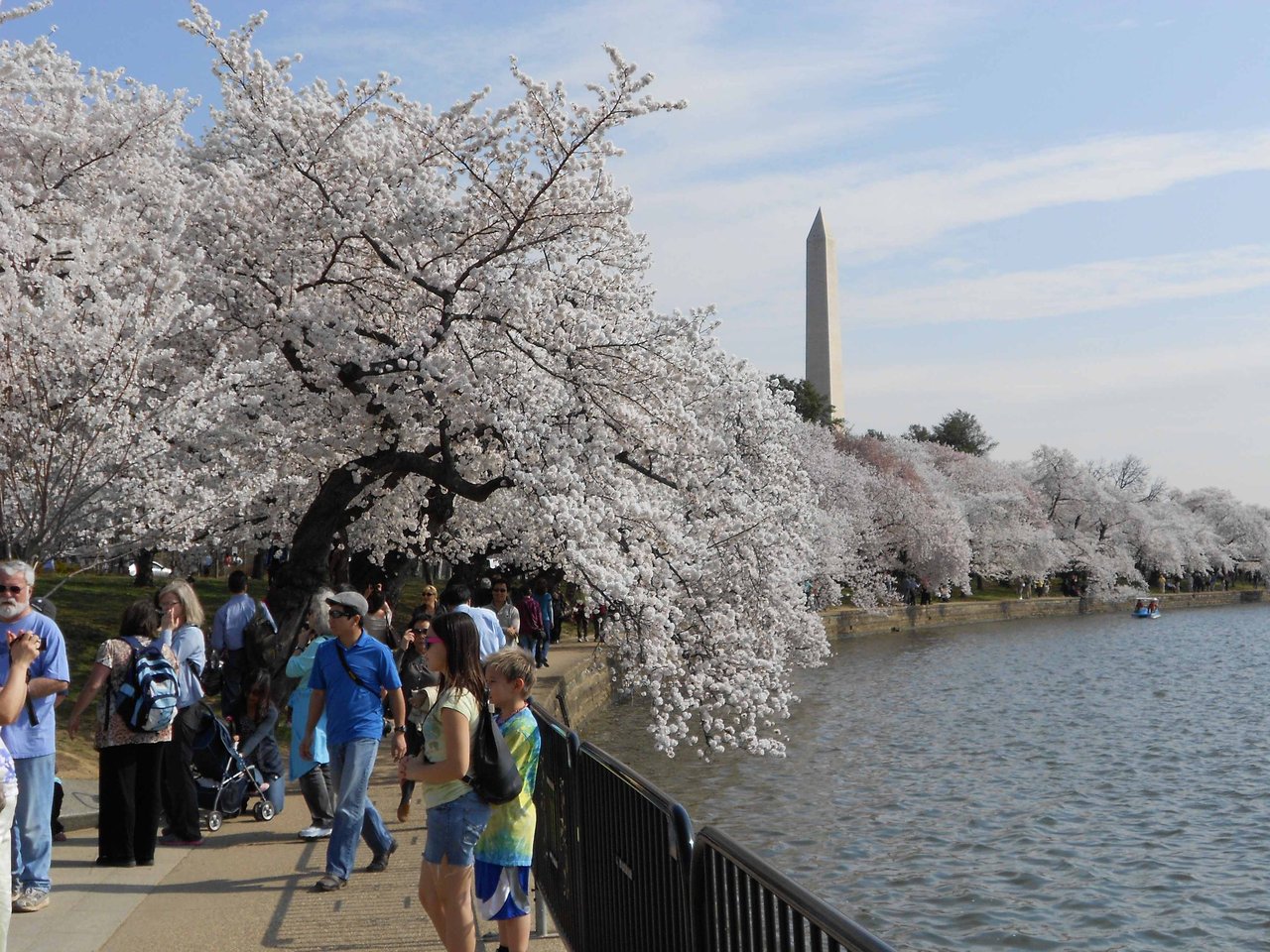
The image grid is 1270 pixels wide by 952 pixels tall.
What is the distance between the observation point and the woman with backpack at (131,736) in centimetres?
691

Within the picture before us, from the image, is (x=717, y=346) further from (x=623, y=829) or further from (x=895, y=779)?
(x=623, y=829)

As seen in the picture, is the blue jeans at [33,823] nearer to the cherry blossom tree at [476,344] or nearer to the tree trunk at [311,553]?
the cherry blossom tree at [476,344]

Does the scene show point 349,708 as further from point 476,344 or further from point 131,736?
point 476,344

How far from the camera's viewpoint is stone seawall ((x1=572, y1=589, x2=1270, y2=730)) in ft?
146

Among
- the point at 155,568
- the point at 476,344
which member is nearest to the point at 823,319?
the point at 155,568

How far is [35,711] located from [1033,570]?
63291 mm

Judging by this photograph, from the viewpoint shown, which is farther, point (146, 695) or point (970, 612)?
point (970, 612)

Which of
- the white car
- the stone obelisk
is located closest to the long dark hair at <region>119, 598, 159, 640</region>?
the white car

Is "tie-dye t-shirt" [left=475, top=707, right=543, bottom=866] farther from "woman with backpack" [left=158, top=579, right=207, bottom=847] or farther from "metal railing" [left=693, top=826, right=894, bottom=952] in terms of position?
"woman with backpack" [left=158, top=579, right=207, bottom=847]

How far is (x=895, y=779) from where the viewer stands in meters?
18.0

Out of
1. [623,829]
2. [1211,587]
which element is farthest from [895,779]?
[1211,587]

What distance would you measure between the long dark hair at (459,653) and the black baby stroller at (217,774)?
4.24 meters

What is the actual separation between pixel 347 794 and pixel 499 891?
1814 millimetres

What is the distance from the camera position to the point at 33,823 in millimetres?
6031
